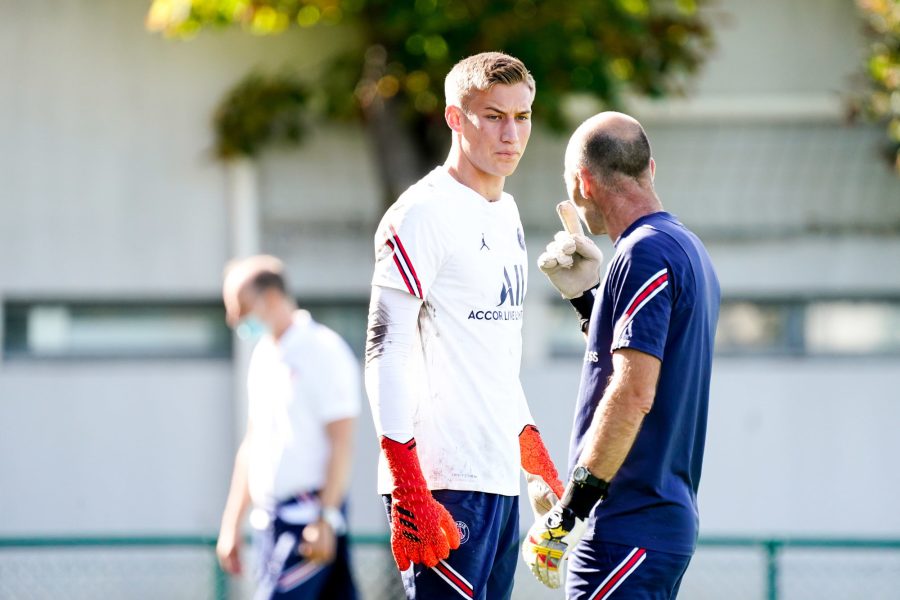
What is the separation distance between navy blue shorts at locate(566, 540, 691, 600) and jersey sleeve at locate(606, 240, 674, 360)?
596mm

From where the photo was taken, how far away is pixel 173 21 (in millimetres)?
8414

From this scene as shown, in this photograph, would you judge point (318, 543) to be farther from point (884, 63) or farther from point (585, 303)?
point (884, 63)

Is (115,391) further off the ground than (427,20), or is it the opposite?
(427,20)

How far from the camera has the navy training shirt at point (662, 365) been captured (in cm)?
380

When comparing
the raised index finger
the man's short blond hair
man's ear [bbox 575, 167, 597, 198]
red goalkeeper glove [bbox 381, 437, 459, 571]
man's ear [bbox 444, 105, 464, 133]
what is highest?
the man's short blond hair

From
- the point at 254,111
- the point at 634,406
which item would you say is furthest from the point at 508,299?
the point at 254,111

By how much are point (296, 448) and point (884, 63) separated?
13.1 ft

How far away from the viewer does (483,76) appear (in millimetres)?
3867

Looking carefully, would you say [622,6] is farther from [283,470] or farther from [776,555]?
[283,470]

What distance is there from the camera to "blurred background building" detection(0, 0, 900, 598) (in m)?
9.27

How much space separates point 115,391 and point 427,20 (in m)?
3.54

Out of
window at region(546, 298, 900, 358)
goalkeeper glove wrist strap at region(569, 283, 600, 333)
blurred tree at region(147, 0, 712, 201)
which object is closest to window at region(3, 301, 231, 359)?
blurred tree at region(147, 0, 712, 201)

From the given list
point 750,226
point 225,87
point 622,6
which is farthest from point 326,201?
point 750,226

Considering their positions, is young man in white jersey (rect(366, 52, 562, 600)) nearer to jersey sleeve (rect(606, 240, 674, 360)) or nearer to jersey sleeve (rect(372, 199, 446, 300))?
jersey sleeve (rect(372, 199, 446, 300))
